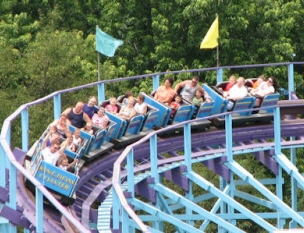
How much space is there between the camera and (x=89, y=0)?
47.2 metres

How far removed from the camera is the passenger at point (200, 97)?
30.3 m

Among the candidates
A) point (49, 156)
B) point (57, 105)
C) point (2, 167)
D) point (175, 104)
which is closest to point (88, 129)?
point (57, 105)

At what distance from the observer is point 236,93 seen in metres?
31.0

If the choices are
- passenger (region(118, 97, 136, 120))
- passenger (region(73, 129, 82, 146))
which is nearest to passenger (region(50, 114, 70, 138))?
passenger (region(73, 129, 82, 146))

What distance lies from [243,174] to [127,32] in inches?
683

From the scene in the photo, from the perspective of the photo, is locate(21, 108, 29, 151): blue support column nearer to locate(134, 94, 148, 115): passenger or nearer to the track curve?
the track curve

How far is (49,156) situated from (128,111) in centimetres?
534

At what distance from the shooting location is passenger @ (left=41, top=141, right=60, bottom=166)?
23.3m

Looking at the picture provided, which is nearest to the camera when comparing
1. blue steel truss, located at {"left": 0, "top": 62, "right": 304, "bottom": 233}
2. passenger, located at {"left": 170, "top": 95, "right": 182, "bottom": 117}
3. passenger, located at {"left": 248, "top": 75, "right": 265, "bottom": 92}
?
blue steel truss, located at {"left": 0, "top": 62, "right": 304, "bottom": 233}

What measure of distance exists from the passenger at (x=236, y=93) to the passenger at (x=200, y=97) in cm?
57

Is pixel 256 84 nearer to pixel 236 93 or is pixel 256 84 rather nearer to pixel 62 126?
pixel 236 93

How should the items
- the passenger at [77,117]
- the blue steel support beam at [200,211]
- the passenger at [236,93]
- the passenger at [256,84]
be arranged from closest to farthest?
the blue steel support beam at [200,211]
the passenger at [77,117]
the passenger at [236,93]
the passenger at [256,84]

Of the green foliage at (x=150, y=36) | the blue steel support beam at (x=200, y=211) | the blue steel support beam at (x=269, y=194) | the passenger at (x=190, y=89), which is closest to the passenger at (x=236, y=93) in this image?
the passenger at (x=190, y=89)

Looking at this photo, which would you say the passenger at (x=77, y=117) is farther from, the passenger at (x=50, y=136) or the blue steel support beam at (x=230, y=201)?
the passenger at (x=50, y=136)
